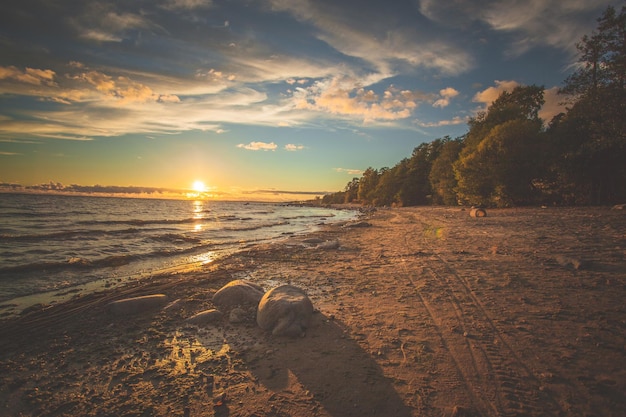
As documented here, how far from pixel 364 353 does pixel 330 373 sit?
28.0 inches

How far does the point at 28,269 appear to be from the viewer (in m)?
9.40

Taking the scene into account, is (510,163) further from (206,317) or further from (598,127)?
(206,317)

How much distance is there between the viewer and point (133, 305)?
6.03 m

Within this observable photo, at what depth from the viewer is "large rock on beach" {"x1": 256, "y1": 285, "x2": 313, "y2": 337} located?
4.70 metres

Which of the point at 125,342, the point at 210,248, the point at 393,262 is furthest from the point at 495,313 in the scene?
the point at 210,248

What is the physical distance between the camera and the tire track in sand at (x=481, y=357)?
2.87 m

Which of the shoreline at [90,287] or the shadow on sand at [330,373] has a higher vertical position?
the shadow on sand at [330,373]

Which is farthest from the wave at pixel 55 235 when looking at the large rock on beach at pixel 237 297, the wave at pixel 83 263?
the large rock on beach at pixel 237 297

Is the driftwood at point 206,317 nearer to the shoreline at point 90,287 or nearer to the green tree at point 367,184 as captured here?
the shoreline at point 90,287

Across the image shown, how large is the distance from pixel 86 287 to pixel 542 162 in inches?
1494

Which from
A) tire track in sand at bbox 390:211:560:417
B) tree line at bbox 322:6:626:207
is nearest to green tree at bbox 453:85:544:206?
tree line at bbox 322:6:626:207

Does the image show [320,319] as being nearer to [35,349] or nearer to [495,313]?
[495,313]

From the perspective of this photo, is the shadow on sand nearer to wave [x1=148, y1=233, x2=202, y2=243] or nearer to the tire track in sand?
the tire track in sand

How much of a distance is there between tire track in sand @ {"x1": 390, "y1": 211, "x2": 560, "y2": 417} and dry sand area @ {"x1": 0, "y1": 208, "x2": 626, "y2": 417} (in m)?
0.02
